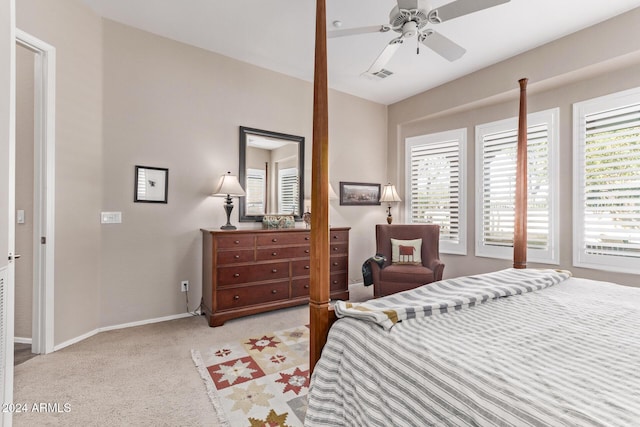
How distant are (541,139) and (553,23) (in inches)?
47.3

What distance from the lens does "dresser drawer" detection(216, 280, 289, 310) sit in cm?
309

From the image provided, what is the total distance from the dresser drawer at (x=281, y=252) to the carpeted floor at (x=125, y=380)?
0.76m

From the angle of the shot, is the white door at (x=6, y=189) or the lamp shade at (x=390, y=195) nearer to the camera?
the white door at (x=6, y=189)

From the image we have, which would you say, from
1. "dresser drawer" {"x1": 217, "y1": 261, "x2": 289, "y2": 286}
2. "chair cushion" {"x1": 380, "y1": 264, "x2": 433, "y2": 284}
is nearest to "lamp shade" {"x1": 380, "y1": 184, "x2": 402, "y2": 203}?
"chair cushion" {"x1": 380, "y1": 264, "x2": 433, "y2": 284}

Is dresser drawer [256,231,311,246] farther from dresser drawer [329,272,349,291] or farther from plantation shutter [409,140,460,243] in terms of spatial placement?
plantation shutter [409,140,460,243]

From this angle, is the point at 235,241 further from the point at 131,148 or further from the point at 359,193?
the point at 359,193

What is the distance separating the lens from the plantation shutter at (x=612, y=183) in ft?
9.48

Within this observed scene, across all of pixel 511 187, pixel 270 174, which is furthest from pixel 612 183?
pixel 270 174

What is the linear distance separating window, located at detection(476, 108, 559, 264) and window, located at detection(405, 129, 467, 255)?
0.25 metres

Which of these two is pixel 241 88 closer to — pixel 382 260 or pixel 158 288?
pixel 158 288

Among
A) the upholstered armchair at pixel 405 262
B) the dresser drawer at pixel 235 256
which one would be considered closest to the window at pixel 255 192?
→ the dresser drawer at pixel 235 256

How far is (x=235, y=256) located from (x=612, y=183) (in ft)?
12.8

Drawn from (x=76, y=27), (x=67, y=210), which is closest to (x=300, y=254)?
(x=67, y=210)

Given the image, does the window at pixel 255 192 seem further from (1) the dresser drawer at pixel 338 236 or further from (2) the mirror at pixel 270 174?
(1) the dresser drawer at pixel 338 236
